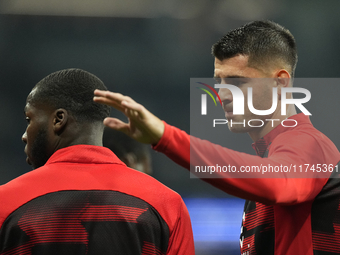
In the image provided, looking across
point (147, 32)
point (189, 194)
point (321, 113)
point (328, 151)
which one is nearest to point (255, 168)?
point (328, 151)

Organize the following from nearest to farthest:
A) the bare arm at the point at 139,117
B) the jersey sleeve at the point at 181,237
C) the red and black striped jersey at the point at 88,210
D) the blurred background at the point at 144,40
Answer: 1. the bare arm at the point at 139,117
2. the red and black striped jersey at the point at 88,210
3. the jersey sleeve at the point at 181,237
4. the blurred background at the point at 144,40

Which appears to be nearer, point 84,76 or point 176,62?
point 84,76

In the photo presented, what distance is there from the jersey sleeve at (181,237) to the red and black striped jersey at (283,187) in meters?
0.26

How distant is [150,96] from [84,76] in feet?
20.6

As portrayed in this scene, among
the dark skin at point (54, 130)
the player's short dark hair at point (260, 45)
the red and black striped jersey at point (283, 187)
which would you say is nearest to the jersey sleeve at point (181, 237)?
the red and black striped jersey at point (283, 187)

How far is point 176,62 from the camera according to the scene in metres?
8.11

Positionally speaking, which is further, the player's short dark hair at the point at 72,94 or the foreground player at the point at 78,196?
the player's short dark hair at the point at 72,94

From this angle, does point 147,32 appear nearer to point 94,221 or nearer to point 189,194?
point 189,194

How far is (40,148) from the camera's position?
159 cm

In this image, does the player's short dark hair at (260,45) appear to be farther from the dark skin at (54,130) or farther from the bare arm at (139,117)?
the bare arm at (139,117)

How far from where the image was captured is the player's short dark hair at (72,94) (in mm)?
1567

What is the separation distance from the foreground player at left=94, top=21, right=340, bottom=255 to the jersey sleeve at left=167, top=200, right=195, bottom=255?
0.26m

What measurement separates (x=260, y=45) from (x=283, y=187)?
81 centimetres

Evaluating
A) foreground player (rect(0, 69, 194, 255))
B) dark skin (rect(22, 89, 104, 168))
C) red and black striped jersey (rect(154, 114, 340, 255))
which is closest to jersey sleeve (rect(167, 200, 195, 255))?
foreground player (rect(0, 69, 194, 255))
